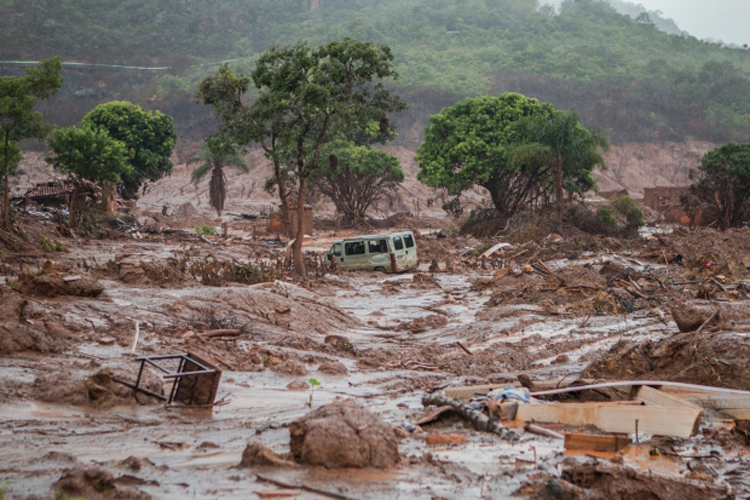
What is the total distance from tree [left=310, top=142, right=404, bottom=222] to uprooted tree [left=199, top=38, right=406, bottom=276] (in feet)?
81.0

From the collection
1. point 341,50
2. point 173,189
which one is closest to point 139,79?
point 173,189

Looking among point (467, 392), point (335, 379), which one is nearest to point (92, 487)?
point (467, 392)

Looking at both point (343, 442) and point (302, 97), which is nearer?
point (343, 442)

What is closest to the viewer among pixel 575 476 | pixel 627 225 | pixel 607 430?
pixel 575 476

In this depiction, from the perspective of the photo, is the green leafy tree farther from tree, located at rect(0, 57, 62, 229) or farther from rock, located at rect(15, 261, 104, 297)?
A: rock, located at rect(15, 261, 104, 297)

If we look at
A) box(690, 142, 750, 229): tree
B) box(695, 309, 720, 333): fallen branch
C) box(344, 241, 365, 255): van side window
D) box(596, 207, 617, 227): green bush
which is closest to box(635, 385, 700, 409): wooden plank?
box(695, 309, 720, 333): fallen branch

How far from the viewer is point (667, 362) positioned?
23.5 feet

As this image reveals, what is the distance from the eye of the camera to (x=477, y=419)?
5.48m

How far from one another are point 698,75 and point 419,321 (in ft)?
262

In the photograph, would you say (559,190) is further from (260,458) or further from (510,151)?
(260,458)

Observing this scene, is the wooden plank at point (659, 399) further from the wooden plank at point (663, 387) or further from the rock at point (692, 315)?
the rock at point (692, 315)

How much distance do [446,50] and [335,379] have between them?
320ft

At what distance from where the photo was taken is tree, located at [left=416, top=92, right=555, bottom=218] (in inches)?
1470

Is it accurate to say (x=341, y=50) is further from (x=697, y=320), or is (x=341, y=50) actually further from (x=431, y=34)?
(x=431, y=34)
